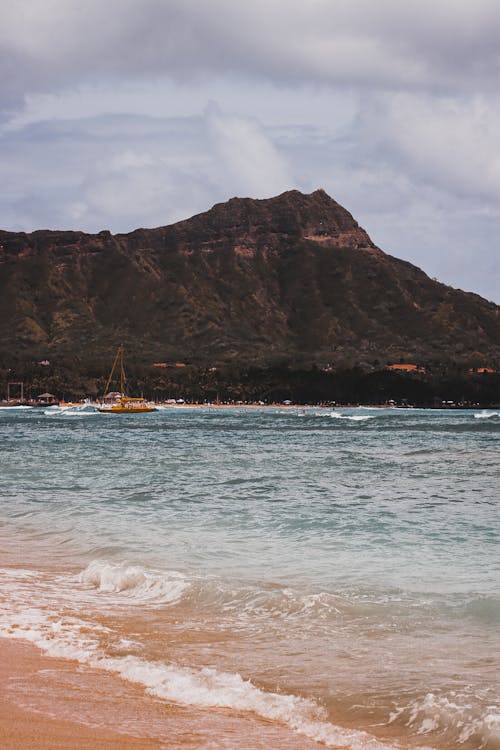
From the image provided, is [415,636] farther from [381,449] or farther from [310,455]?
[381,449]

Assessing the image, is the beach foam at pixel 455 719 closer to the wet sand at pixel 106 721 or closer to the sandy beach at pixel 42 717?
the wet sand at pixel 106 721

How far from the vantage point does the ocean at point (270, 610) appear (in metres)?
7.52

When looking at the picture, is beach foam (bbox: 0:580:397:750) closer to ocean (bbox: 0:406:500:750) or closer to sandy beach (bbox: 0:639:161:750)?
ocean (bbox: 0:406:500:750)

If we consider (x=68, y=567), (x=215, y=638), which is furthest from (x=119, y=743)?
(x=68, y=567)

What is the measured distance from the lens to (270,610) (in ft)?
38.2

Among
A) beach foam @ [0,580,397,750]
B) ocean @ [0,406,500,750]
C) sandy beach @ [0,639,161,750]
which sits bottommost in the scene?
ocean @ [0,406,500,750]

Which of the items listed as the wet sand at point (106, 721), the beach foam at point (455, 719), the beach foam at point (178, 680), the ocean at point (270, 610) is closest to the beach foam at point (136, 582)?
the ocean at point (270, 610)

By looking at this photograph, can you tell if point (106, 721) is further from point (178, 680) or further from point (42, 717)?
point (178, 680)

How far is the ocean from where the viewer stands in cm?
752

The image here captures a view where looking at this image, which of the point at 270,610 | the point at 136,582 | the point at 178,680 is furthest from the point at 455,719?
the point at 136,582

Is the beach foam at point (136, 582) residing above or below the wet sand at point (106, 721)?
below

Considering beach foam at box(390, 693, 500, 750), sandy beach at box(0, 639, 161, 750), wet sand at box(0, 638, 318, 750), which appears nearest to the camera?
sandy beach at box(0, 639, 161, 750)

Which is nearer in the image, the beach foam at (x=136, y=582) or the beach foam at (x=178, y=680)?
the beach foam at (x=178, y=680)

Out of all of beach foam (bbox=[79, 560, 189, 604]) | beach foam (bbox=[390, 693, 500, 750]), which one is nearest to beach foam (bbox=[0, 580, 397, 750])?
beach foam (bbox=[390, 693, 500, 750])
